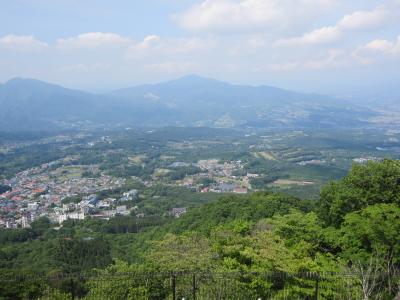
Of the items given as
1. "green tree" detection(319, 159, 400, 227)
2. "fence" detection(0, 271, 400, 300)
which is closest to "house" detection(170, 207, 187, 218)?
"green tree" detection(319, 159, 400, 227)

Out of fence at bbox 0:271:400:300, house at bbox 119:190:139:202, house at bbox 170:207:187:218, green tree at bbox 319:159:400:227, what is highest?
green tree at bbox 319:159:400:227

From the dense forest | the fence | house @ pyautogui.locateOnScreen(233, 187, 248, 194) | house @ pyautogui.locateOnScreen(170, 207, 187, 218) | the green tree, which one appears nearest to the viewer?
the fence

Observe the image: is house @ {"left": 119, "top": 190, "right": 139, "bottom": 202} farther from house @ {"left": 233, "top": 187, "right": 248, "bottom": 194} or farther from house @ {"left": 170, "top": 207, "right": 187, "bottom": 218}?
house @ {"left": 233, "top": 187, "right": 248, "bottom": 194}

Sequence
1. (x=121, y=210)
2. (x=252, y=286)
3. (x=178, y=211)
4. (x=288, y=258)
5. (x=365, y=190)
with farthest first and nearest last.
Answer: (x=121, y=210), (x=178, y=211), (x=365, y=190), (x=288, y=258), (x=252, y=286)

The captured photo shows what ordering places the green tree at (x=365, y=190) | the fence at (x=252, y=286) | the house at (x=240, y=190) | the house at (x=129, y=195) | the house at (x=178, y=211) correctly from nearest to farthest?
the fence at (x=252, y=286) → the green tree at (x=365, y=190) → the house at (x=178, y=211) → the house at (x=129, y=195) → the house at (x=240, y=190)

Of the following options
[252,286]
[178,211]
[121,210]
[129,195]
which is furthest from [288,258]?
[129,195]

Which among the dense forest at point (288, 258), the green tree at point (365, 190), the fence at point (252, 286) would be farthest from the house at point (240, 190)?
the fence at point (252, 286)

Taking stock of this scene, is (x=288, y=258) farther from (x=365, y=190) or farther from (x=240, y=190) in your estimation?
(x=240, y=190)

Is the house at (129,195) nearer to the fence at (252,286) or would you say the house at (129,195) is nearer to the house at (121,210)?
the house at (121,210)

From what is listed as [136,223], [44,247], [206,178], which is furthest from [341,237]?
[206,178]

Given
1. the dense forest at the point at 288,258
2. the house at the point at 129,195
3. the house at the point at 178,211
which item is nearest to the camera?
the dense forest at the point at 288,258

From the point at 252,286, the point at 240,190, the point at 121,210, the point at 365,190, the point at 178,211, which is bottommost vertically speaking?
the point at 121,210
